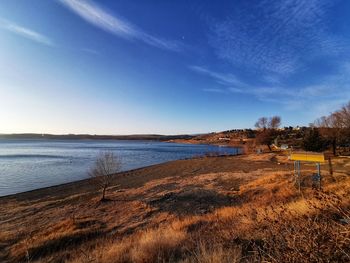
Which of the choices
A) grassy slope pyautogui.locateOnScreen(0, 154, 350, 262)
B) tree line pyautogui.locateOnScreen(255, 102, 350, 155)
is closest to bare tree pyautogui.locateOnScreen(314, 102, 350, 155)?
tree line pyautogui.locateOnScreen(255, 102, 350, 155)

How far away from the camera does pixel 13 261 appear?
28.7 ft

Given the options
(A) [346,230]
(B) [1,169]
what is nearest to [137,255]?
(A) [346,230]

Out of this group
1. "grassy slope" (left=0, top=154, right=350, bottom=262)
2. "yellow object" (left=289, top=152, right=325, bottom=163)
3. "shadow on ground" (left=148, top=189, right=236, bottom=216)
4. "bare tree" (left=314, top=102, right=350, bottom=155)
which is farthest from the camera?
"bare tree" (left=314, top=102, right=350, bottom=155)

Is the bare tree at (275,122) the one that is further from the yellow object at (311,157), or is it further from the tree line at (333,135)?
the yellow object at (311,157)

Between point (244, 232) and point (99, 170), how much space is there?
2056cm

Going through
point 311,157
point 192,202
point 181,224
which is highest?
point 311,157

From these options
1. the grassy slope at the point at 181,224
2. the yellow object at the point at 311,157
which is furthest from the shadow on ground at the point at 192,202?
the yellow object at the point at 311,157

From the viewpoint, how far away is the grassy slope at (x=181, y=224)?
328 centimetres

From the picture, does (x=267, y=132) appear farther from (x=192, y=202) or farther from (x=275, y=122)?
(x=192, y=202)

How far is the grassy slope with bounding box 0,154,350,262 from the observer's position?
328cm

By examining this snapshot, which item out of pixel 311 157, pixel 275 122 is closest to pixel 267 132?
pixel 275 122

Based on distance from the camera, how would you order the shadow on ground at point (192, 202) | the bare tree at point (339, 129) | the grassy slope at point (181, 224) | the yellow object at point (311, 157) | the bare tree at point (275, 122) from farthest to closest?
the bare tree at point (275, 122) < the bare tree at point (339, 129) < the yellow object at point (311, 157) < the shadow on ground at point (192, 202) < the grassy slope at point (181, 224)

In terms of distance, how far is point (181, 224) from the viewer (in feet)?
34.8

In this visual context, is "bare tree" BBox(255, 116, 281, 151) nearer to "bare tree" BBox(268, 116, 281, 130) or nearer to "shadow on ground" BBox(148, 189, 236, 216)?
"bare tree" BBox(268, 116, 281, 130)
